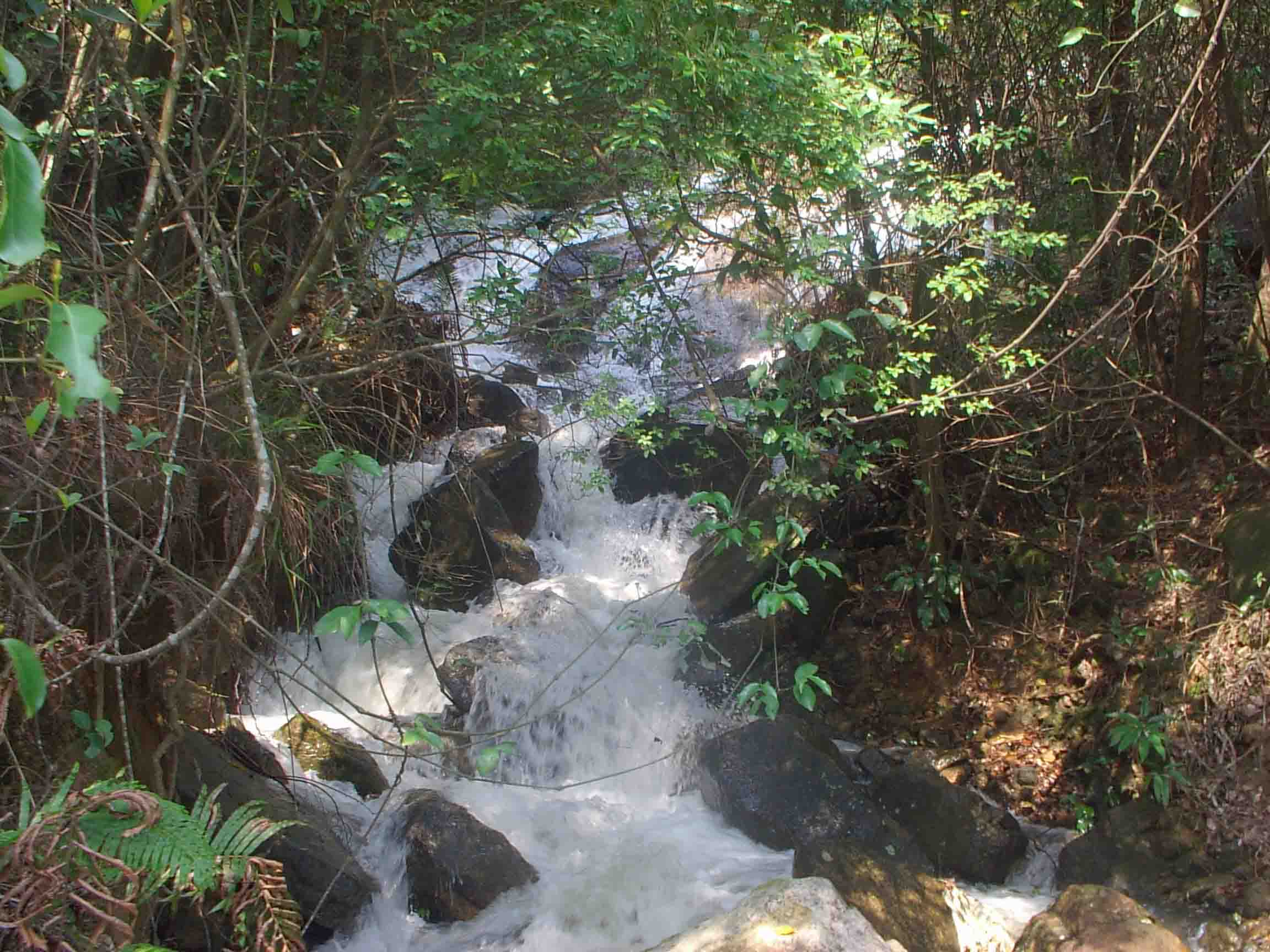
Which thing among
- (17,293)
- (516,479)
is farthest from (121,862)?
(516,479)

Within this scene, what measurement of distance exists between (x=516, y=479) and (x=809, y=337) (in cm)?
556

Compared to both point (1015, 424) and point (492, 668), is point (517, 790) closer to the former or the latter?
point (492, 668)

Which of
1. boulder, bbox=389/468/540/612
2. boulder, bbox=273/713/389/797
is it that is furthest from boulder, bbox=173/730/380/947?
boulder, bbox=389/468/540/612

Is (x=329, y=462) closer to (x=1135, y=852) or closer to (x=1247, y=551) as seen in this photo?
(x=1135, y=852)

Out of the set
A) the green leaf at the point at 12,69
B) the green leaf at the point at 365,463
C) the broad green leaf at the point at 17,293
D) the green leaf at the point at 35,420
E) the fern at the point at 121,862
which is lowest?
the fern at the point at 121,862

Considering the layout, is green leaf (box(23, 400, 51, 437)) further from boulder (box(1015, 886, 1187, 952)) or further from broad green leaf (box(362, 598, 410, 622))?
boulder (box(1015, 886, 1187, 952))

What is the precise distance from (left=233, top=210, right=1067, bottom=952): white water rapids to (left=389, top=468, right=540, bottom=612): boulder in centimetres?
17

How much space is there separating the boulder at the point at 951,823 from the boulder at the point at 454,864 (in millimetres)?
2087

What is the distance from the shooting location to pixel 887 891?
4309mm

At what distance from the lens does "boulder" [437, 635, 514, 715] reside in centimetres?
637

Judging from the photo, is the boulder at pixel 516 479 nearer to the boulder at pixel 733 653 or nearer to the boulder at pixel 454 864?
the boulder at pixel 733 653

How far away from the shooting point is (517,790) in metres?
5.81

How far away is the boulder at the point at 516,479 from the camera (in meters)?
8.30

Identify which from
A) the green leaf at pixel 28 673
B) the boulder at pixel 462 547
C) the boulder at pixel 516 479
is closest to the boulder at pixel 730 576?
the boulder at pixel 462 547
